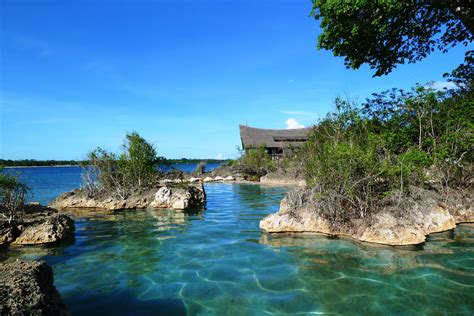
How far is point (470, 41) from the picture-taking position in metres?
12.8

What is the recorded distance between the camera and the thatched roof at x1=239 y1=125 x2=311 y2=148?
42.1m

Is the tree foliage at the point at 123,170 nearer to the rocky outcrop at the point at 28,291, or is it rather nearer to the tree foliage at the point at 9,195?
the tree foliage at the point at 9,195

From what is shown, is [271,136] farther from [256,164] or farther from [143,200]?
[143,200]

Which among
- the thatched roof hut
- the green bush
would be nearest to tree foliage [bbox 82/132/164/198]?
the green bush

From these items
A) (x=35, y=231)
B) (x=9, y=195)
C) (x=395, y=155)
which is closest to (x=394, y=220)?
(x=395, y=155)

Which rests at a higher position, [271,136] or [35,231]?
[271,136]

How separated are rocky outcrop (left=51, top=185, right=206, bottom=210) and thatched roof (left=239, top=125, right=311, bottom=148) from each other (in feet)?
81.0

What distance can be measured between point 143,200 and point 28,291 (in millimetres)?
12857

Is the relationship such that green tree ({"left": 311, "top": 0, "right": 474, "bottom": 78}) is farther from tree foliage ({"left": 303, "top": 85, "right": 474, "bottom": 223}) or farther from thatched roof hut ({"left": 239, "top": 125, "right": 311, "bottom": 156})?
thatched roof hut ({"left": 239, "top": 125, "right": 311, "bottom": 156})

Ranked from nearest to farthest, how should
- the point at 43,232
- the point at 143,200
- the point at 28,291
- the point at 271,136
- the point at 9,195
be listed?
the point at 28,291 < the point at 43,232 < the point at 9,195 < the point at 143,200 < the point at 271,136

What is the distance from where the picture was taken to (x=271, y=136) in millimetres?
44625

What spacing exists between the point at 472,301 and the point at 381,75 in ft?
36.9

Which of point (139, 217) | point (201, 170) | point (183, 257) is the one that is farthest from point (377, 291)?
point (201, 170)

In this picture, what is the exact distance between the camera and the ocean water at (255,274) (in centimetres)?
496
